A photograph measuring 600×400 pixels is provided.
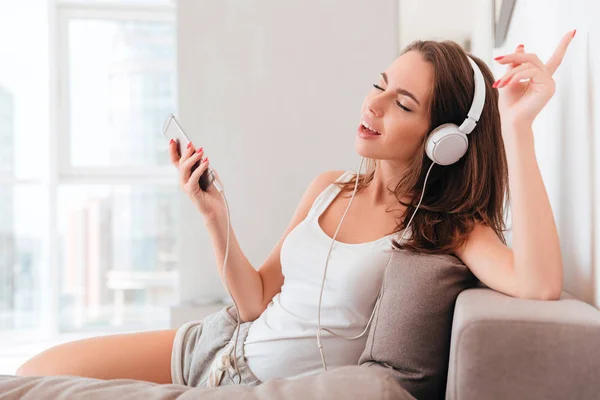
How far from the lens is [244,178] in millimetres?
2740

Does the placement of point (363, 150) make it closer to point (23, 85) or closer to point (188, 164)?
point (188, 164)

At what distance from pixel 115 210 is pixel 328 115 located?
5.53ft

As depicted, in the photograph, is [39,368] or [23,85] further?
[23,85]

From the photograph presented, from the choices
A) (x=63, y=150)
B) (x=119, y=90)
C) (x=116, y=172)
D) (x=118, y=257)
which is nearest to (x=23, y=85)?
(x=63, y=150)

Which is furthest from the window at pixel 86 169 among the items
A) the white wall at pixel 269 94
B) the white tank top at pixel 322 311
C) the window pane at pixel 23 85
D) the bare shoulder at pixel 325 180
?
the white tank top at pixel 322 311

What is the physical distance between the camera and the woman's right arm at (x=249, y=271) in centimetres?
138

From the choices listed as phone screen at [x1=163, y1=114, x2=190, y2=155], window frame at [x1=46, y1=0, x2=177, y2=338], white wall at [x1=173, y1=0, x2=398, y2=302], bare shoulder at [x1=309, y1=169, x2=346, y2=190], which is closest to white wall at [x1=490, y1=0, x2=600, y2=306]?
bare shoulder at [x1=309, y1=169, x2=346, y2=190]

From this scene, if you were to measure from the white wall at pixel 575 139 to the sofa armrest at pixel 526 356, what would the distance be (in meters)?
0.21

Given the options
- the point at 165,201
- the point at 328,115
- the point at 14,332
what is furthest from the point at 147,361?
the point at 14,332

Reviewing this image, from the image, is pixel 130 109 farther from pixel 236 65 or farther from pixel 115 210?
pixel 236 65

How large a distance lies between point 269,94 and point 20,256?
1979 mm

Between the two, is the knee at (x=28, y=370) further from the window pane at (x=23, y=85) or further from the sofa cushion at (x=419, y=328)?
the window pane at (x=23, y=85)

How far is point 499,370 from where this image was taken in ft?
2.27

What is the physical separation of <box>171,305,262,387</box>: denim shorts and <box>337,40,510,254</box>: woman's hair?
0.41m
